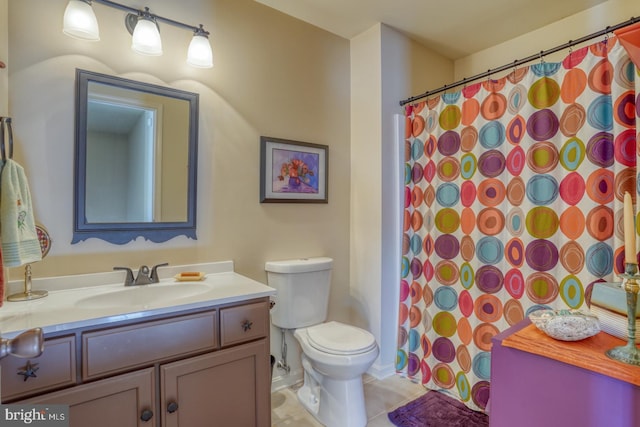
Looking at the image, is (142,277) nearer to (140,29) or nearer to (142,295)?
(142,295)

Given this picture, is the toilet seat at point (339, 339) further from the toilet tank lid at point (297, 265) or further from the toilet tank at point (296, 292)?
the toilet tank lid at point (297, 265)

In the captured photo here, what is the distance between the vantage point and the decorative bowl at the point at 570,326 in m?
0.93

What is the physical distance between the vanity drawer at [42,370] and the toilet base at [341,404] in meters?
1.18

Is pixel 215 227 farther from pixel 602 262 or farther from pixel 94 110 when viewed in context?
pixel 602 262

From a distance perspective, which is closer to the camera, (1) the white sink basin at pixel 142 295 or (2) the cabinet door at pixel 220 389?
(2) the cabinet door at pixel 220 389

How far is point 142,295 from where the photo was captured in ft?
4.99

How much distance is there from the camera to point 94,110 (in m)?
1.52

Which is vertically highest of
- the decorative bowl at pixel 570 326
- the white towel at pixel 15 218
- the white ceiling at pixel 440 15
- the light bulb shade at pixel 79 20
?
the white ceiling at pixel 440 15

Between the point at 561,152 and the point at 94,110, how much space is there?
222cm

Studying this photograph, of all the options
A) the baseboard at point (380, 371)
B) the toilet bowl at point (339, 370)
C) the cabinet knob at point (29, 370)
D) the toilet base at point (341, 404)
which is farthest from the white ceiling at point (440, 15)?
the baseboard at point (380, 371)

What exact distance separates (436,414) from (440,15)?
2.46 metres

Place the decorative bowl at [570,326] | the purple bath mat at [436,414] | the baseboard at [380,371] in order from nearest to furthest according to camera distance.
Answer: the decorative bowl at [570,326] < the purple bath mat at [436,414] < the baseboard at [380,371]

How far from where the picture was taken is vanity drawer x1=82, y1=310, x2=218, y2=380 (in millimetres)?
1122

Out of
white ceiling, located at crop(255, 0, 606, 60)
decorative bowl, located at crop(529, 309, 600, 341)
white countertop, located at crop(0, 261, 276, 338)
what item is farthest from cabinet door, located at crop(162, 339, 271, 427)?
white ceiling, located at crop(255, 0, 606, 60)
